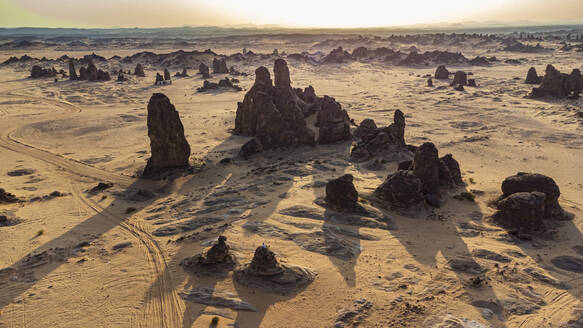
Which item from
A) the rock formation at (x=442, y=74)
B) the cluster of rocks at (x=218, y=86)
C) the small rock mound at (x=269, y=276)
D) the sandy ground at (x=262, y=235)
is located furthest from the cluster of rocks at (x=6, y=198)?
the rock formation at (x=442, y=74)

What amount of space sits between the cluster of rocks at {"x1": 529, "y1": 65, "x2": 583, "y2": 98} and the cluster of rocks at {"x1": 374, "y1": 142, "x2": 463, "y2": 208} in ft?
109

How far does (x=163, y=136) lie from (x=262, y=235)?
11.6 metres

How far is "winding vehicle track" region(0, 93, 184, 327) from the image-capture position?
12.2 meters

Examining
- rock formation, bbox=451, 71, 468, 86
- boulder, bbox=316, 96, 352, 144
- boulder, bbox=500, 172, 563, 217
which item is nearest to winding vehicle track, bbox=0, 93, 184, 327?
boulder, bbox=316, 96, 352, 144

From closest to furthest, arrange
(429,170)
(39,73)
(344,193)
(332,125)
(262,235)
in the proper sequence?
(262,235) → (344,193) → (429,170) → (332,125) → (39,73)

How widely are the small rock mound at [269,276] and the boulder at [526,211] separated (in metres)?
10.3

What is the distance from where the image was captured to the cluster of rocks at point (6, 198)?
20.7 meters

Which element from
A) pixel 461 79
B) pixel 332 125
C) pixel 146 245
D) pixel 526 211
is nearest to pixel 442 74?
pixel 461 79

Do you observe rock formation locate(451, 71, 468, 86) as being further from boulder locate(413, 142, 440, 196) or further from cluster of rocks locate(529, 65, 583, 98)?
boulder locate(413, 142, 440, 196)

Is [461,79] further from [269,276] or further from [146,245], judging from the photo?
[146,245]

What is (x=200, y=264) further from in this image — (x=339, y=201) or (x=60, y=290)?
(x=339, y=201)

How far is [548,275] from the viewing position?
1403cm

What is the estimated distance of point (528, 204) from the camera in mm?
17031

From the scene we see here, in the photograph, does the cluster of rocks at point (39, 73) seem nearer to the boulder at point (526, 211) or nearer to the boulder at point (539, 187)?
the boulder at point (539, 187)
